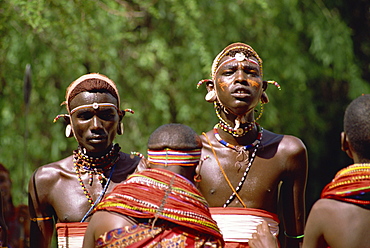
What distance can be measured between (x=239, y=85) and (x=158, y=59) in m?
4.74

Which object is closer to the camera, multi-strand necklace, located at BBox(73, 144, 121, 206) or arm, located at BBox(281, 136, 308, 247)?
multi-strand necklace, located at BBox(73, 144, 121, 206)

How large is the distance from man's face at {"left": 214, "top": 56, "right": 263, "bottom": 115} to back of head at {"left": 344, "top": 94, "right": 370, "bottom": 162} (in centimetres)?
158

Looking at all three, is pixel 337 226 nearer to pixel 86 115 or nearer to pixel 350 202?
pixel 350 202

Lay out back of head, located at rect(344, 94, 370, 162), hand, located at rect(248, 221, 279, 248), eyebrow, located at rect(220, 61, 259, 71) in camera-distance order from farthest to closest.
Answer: eyebrow, located at rect(220, 61, 259, 71), hand, located at rect(248, 221, 279, 248), back of head, located at rect(344, 94, 370, 162)

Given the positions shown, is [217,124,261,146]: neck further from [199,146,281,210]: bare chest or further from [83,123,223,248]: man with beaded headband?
[83,123,223,248]: man with beaded headband

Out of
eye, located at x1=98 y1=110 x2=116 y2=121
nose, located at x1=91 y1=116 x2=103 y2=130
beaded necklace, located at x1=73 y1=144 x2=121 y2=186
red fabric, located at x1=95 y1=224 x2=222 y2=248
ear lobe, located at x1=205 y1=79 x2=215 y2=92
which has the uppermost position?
ear lobe, located at x1=205 y1=79 x2=215 y2=92

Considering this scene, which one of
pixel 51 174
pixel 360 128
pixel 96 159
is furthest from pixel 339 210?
pixel 51 174

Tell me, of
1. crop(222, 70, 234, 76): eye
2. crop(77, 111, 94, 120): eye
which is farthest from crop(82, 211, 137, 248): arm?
crop(222, 70, 234, 76): eye

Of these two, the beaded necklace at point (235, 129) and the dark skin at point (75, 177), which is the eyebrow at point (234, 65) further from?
the dark skin at point (75, 177)

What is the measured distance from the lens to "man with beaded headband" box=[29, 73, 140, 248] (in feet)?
15.7

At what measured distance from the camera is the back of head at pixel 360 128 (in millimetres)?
3400

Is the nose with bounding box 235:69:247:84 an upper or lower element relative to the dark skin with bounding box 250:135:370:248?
upper

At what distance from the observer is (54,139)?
9039 mm

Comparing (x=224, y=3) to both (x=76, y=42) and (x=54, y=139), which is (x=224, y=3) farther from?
(x=54, y=139)
